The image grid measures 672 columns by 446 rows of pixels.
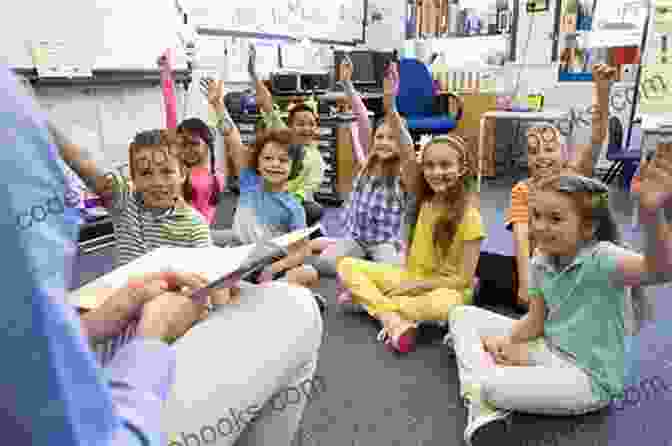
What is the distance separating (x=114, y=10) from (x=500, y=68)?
3.64 meters

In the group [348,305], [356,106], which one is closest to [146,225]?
[348,305]

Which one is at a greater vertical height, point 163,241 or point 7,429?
point 7,429

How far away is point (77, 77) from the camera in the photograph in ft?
9.64

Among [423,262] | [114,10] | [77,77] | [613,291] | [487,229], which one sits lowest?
[487,229]

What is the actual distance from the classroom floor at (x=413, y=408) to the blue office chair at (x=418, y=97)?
9.82 feet

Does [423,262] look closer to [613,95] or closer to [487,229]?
[487,229]

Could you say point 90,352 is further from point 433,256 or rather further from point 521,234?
point 521,234

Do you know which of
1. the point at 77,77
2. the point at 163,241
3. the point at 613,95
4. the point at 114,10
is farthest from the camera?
the point at 613,95

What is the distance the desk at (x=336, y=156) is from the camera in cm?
375

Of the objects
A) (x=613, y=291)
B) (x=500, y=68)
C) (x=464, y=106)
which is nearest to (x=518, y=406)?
(x=613, y=291)

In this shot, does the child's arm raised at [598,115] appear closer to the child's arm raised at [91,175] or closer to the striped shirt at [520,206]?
the striped shirt at [520,206]

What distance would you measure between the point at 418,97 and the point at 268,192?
2836 mm

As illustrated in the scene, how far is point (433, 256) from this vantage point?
6.18 feet

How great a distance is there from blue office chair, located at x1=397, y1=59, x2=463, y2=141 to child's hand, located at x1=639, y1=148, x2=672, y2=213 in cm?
357
